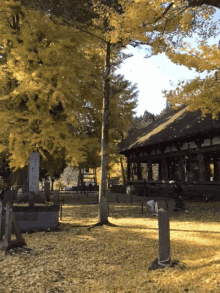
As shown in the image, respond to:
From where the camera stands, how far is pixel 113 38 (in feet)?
24.7

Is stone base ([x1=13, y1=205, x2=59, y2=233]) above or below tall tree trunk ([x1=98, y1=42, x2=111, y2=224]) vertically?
below

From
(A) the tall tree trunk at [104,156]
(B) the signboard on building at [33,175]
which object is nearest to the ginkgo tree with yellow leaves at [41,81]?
(B) the signboard on building at [33,175]

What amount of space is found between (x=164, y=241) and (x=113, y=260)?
48.4 inches

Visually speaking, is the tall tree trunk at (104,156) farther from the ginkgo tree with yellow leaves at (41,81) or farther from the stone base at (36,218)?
the stone base at (36,218)

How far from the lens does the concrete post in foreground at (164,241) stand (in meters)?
4.37

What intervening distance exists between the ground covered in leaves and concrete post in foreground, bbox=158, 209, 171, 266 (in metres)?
0.21

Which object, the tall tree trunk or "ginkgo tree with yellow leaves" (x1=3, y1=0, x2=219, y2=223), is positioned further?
the tall tree trunk

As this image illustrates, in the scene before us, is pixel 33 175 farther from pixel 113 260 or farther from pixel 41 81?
pixel 113 260

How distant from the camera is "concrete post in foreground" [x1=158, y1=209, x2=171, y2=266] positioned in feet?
14.3

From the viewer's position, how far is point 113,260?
16.4 feet

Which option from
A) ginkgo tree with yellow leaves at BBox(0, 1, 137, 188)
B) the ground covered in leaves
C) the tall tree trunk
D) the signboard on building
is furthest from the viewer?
ginkgo tree with yellow leaves at BBox(0, 1, 137, 188)

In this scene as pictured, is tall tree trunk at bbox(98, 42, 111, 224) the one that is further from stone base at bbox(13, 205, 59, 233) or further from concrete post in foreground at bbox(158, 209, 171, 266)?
concrete post in foreground at bbox(158, 209, 171, 266)

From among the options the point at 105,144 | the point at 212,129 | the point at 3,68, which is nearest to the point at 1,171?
the point at 3,68

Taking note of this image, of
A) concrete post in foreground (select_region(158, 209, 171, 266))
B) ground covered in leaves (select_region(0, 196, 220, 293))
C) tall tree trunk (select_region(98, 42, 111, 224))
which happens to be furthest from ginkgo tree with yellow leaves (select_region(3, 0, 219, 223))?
concrete post in foreground (select_region(158, 209, 171, 266))
